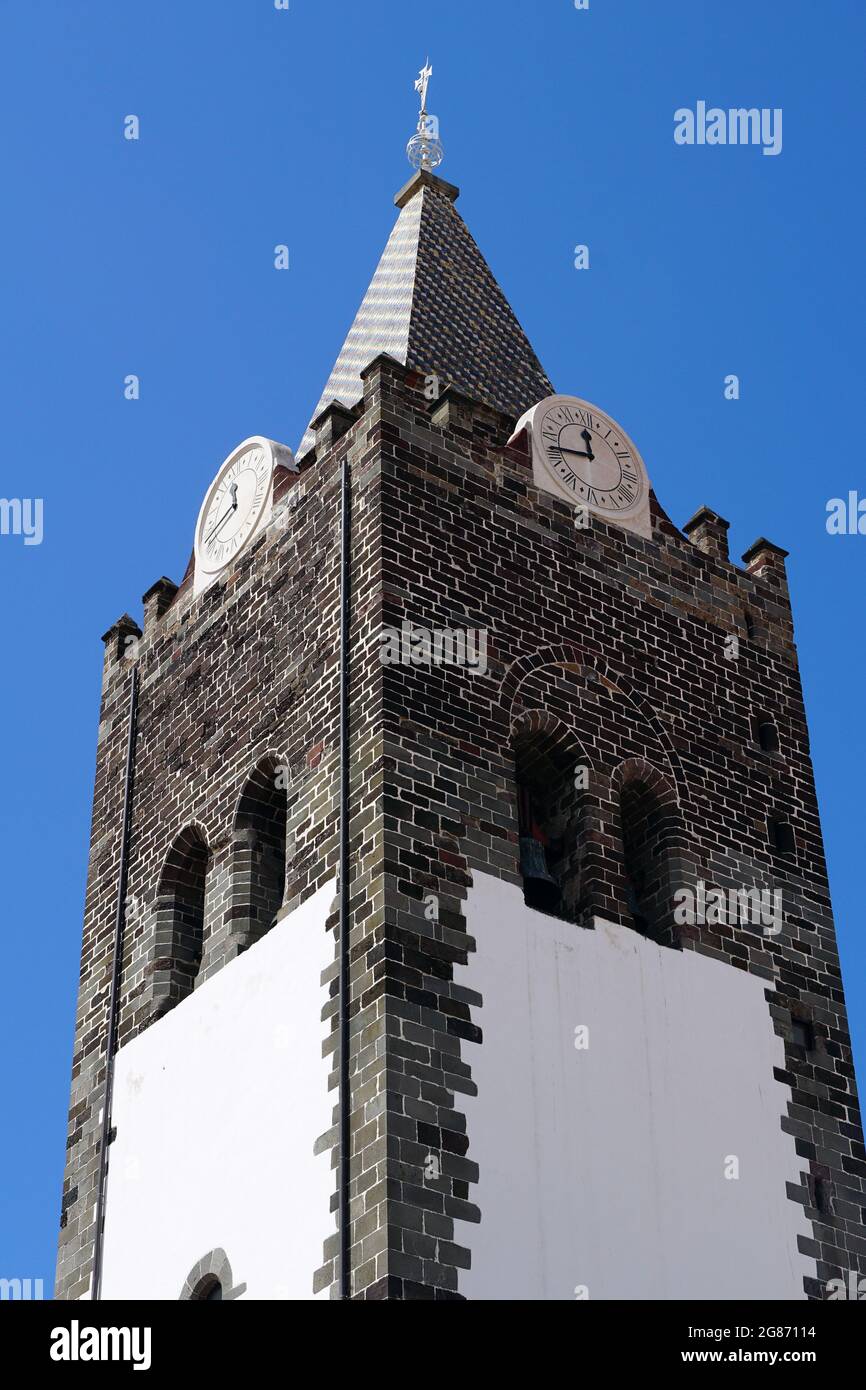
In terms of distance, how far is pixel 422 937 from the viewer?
79.2ft

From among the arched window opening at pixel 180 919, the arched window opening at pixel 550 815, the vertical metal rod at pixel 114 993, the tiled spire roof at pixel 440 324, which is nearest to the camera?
the vertical metal rod at pixel 114 993

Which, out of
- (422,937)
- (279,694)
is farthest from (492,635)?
(422,937)

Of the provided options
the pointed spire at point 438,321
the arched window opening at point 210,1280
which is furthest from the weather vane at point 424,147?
the arched window opening at point 210,1280

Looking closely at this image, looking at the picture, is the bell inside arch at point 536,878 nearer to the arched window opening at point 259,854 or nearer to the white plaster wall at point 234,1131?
the white plaster wall at point 234,1131

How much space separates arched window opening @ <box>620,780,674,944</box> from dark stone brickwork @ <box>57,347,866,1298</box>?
0.33 feet

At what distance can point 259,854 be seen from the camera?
27484 mm

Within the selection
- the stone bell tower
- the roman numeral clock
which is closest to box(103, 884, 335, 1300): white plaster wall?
the stone bell tower

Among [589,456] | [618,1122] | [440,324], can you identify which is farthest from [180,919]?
[440,324]

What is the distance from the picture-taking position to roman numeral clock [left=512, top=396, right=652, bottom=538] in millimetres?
29766

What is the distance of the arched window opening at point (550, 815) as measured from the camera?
26656mm

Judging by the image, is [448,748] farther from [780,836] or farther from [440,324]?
[440,324]

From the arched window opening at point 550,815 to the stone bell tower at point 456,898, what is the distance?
39 mm

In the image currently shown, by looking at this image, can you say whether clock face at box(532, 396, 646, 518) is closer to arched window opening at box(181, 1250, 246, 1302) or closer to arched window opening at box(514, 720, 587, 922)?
arched window opening at box(514, 720, 587, 922)

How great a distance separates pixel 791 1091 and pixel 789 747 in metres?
5.08
